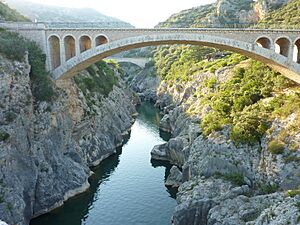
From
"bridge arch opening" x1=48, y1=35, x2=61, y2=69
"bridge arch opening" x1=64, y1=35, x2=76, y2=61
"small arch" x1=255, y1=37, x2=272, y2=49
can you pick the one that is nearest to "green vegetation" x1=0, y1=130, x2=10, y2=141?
"bridge arch opening" x1=48, y1=35, x2=61, y2=69

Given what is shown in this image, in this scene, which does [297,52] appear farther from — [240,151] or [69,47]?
[69,47]

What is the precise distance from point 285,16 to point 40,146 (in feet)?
139

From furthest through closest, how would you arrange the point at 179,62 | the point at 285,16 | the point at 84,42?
the point at 179,62, the point at 285,16, the point at 84,42

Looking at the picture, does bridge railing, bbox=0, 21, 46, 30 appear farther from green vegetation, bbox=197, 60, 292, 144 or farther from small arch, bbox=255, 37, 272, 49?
small arch, bbox=255, 37, 272, 49

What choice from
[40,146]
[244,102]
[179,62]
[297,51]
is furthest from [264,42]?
[179,62]

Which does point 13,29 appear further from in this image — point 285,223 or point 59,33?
point 285,223

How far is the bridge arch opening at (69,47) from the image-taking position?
39.7 meters

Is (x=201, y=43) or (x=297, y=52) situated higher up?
(x=201, y=43)

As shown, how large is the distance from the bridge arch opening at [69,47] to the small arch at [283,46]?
2016cm

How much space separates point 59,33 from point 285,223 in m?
27.7

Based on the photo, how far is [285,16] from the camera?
57.8 m

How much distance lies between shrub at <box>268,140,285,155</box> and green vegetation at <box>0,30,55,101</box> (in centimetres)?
1937

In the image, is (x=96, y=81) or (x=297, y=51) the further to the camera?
(x=96, y=81)

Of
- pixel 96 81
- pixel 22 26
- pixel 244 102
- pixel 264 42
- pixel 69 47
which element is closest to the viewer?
pixel 244 102
